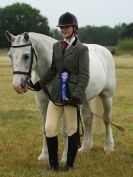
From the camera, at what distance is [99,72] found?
316 inches

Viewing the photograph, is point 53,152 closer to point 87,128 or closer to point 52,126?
point 52,126

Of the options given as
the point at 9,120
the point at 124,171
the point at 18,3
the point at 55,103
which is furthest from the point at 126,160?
the point at 18,3

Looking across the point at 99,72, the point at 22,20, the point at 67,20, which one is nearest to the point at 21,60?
the point at 67,20

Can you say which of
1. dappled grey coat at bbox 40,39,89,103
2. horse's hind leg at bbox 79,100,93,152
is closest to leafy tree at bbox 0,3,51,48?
horse's hind leg at bbox 79,100,93,152

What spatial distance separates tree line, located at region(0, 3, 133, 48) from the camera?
3436 inches

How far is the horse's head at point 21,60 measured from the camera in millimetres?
5914

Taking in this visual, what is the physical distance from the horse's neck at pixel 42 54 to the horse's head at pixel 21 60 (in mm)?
407

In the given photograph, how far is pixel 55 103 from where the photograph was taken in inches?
249

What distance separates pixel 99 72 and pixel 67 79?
1.96m

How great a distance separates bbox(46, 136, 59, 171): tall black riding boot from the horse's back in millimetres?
1274

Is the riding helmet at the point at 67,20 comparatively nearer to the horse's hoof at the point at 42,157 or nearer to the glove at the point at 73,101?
the glove at the point at 73,101

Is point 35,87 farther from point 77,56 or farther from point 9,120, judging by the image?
point 9,120

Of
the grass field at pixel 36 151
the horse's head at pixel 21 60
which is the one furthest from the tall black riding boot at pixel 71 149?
the horse's head at pixel 21 60

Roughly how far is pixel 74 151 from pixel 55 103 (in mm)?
779
